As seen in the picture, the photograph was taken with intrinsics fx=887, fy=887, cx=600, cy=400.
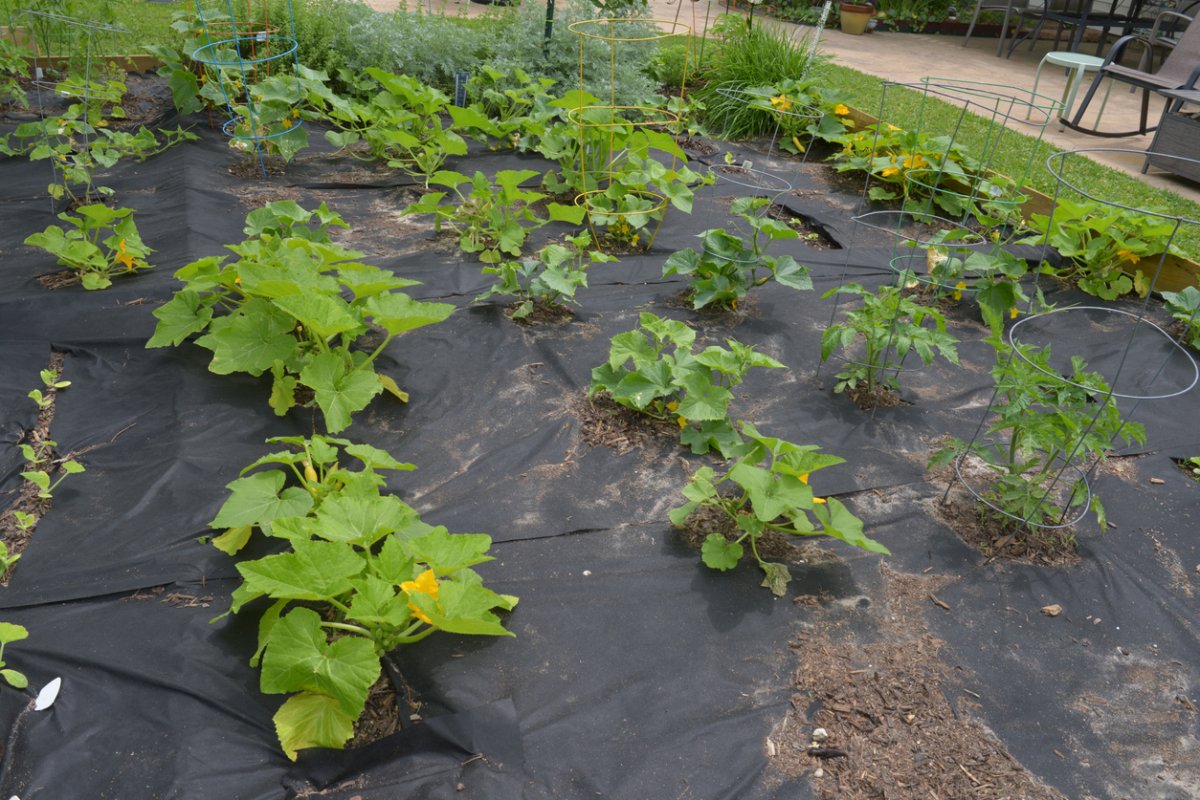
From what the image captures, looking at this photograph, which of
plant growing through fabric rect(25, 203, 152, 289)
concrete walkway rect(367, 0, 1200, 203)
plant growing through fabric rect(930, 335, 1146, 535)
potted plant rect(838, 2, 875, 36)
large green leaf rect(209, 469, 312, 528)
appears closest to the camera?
large green leaf rect(209, 469, 312, 528)

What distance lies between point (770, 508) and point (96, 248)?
8.81ft

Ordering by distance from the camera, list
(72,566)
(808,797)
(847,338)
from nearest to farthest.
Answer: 1. (808,797)
2. (72,566)
3. (847,338)

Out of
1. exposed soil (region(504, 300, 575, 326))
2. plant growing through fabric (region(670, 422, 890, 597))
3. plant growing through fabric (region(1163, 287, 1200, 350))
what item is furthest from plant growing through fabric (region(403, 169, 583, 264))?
plant growing through fabric (region(1163, 287, 1200, 350))

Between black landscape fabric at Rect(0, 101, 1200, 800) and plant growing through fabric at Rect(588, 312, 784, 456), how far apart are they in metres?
0.12

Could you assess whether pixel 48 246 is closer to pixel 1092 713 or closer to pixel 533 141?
pixel 533 141

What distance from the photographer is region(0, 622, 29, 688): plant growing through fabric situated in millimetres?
1694

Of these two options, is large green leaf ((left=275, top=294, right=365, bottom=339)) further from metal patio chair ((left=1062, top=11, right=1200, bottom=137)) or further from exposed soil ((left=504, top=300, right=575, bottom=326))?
metal patio chair ((left=1062, top=11, right=1200, bottom=137))

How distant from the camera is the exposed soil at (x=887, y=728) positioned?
5.85ft

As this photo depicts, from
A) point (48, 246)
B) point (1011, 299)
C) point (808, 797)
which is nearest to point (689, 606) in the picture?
point (808, 797)

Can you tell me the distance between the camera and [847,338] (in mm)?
2895

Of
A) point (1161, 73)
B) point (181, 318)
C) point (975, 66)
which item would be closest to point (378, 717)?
point (181, 318)

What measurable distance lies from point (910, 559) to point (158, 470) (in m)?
2.07

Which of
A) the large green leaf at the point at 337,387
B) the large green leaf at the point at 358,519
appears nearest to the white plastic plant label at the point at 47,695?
the large green leaf at the point at 358,519

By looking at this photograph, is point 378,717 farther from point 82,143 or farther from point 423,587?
point 82,143
